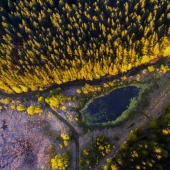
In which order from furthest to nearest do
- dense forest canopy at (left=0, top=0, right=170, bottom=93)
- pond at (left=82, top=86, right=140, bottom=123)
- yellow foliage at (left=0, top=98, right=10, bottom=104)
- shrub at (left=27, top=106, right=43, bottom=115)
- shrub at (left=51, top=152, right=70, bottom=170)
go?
yellow foliage at (left=0, top=98, right=10, bottom=104) → shrub at (left=27, top=106, right=43, bottom=115) → pond at (left=82, top=86, right=140, bottom=123) → dense forest canopy at (left=0, top=0, right=170, bottom=93) → shrub at (left=51, top=152, right=70, bottom=170)

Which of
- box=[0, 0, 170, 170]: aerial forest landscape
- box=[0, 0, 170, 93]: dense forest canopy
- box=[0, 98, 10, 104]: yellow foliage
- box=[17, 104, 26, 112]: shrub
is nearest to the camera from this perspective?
box=[0, 0, 170, 170]: aerial forest landscape

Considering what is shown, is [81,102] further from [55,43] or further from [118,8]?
[118,8]

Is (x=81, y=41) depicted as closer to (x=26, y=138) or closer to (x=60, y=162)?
(x=26, y=138)

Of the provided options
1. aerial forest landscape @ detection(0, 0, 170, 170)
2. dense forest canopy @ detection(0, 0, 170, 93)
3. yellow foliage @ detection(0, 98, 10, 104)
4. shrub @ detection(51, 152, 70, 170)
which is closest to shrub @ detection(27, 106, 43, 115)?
aerial forest landscape @ detection(0, 0, 170, 170)

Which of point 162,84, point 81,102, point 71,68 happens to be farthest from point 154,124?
point 71,68

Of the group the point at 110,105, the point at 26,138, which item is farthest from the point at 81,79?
the point at 26,138

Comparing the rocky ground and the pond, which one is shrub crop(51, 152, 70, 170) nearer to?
the rocky ground
